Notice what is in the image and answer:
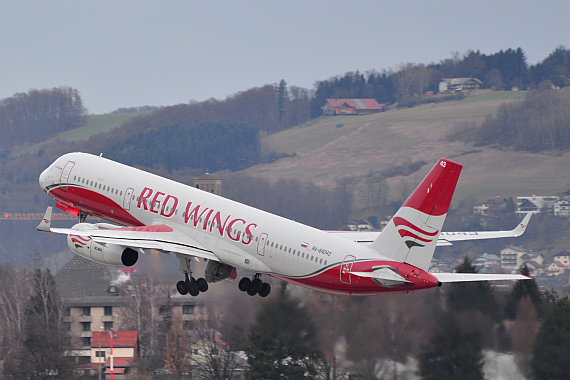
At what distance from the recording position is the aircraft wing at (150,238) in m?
51.5

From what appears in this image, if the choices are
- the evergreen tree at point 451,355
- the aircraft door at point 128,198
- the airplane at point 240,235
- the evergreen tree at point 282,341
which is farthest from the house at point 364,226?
the aircraft door at point 128,198

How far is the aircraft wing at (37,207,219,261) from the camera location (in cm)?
5150

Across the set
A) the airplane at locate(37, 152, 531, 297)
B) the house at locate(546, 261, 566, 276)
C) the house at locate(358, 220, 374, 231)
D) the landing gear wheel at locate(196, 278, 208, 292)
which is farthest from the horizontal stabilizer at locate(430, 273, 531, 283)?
the house at locate(358, 220, 374, 231)

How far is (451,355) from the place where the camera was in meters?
54.9

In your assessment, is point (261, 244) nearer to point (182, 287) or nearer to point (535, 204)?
point (182, 287)

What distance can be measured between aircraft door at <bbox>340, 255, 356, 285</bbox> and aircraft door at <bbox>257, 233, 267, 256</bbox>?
4587mm

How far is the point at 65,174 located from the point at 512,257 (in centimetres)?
12689

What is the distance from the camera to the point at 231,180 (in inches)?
7328

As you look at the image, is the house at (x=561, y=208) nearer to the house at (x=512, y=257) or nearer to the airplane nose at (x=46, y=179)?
the house at (x=512, y=257)

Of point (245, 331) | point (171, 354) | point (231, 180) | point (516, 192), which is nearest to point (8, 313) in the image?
point (171, 354)

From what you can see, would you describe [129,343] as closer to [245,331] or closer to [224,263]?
[245,331]

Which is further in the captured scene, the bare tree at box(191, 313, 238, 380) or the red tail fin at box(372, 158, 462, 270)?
the bare tree at box(191, 313, 238, 380)

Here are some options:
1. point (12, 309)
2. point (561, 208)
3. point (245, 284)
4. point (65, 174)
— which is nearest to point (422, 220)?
point (245, 284)

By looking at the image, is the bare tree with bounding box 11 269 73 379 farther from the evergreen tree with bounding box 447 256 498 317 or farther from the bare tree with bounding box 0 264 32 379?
the evergreen tree with bounding box 447 256 498 317
